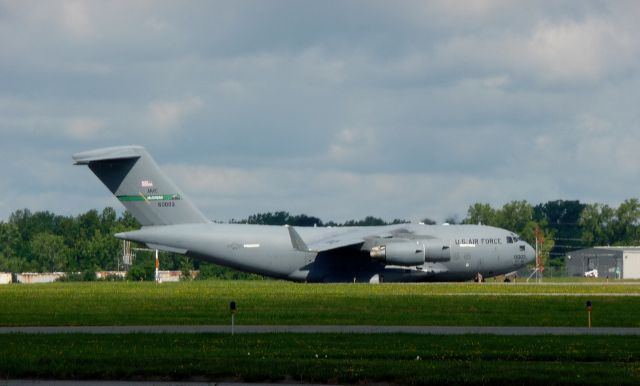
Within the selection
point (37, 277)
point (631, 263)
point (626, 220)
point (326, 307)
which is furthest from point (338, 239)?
point (626, 220)

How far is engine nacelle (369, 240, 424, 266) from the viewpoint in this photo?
6606 cm

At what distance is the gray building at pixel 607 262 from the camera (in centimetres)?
10231

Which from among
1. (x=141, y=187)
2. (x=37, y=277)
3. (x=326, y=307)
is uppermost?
(x=141, y=187)

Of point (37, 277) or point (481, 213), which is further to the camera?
point (481, 213)

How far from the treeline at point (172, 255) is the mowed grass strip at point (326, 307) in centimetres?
4179

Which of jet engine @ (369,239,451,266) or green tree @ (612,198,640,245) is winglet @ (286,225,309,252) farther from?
green tree @ (612,198,640,245)

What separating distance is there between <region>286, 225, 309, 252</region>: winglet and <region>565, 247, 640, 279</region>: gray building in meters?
43.7

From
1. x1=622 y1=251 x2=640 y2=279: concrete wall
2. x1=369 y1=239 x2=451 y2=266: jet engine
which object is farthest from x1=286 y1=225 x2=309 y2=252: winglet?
x1=622 y1=251 x2=640 y2=279: concrete wall

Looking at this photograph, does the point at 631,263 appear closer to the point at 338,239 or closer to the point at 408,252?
the point at 408,252

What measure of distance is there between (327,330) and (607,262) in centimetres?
8800

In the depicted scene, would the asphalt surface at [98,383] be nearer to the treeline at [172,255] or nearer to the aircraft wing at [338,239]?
the aircraft wing at [338,239]

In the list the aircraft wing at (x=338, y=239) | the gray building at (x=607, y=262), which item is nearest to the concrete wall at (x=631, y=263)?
the gray building at (x=607, y=262)

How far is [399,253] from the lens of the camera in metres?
66.1

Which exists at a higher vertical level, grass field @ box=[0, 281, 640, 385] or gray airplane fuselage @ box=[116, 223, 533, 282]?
gray airplane fuselage @ box=[116, 223, 533, 282]
